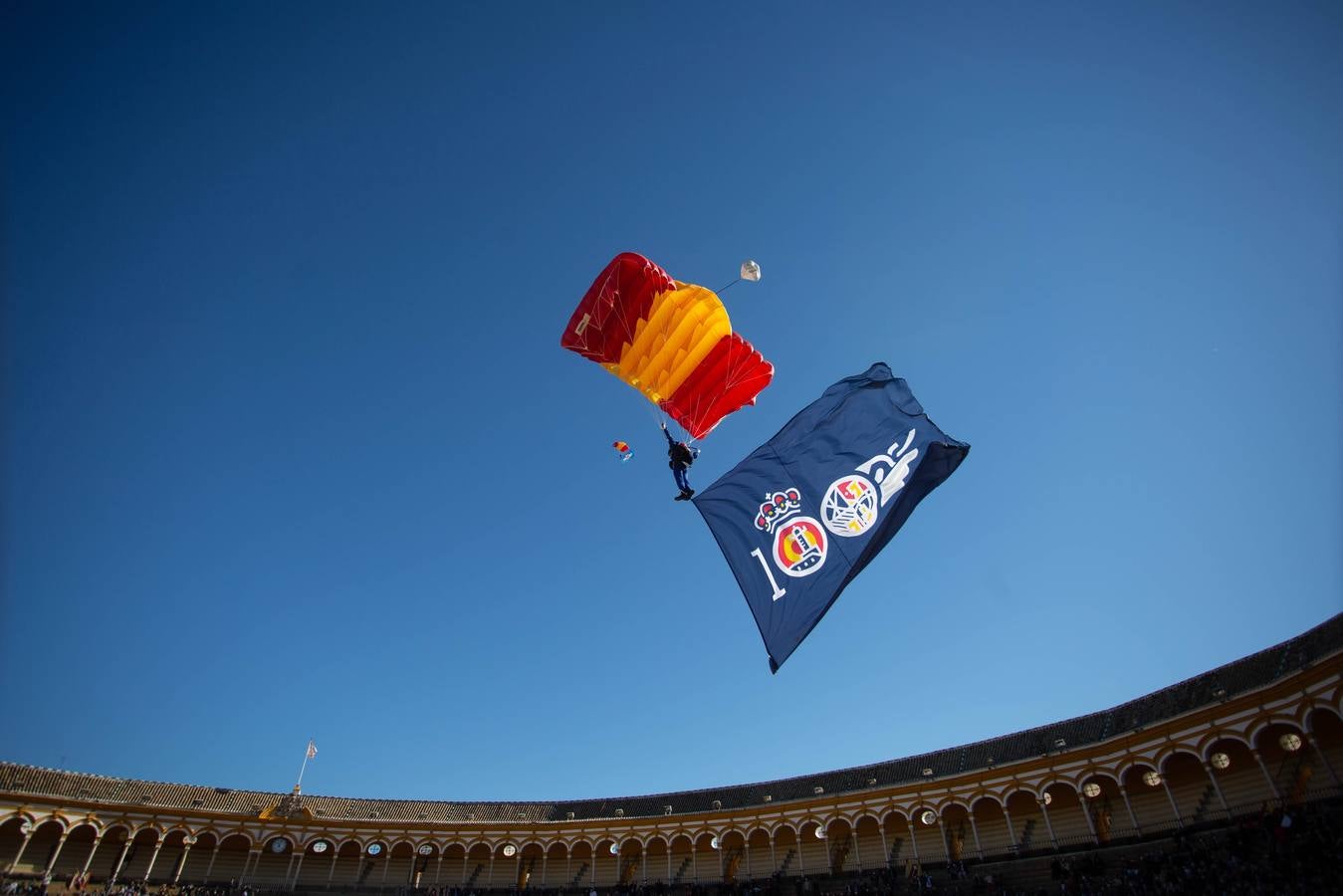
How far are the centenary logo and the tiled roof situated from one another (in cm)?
2163

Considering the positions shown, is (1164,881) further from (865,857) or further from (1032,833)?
(865,857)

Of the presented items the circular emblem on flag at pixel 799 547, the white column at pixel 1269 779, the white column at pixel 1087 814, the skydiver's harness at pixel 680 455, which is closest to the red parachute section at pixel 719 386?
the skydiver's harness at pixel 680 455

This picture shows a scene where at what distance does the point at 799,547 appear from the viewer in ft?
31.2

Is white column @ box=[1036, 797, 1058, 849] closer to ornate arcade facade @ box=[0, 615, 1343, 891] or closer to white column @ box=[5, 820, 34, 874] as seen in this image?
ornate arcade facade @ box=[0, 615, 1343, 891]

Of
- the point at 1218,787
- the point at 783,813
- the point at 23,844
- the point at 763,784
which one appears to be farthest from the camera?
the point at 763,784

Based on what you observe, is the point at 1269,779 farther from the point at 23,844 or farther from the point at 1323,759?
the point at 23,844

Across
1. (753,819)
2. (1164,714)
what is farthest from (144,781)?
(1164,714)

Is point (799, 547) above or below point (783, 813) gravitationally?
below

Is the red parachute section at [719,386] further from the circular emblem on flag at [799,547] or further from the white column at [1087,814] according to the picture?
the white column at [1087,814]

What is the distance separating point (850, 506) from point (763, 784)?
36.7 meters

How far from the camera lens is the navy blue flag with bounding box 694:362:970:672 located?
29.5 feet

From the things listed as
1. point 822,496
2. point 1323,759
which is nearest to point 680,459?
point 822,496

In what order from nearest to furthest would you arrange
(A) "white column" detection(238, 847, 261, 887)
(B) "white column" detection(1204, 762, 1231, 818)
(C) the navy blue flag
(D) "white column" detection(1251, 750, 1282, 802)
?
(C) the navy blue flag, (D) "white column" detection(1251, 750, 1282, 802), (B) "white column" detection(1204, 762, 1231, 818), (A) "white column" detection(238, 847, 261, 887)

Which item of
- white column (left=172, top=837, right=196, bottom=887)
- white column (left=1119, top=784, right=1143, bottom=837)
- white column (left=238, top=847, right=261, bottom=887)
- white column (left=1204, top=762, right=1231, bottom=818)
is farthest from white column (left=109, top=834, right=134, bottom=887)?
white column (left=1204, top=762, right=1231, bottom=818)
